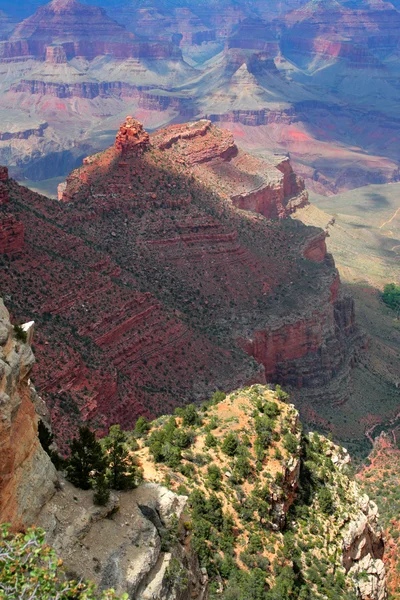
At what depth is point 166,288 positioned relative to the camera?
67938 millimetres

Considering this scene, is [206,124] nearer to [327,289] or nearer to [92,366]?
[327,289]

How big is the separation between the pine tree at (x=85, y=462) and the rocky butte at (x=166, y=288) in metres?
14.3

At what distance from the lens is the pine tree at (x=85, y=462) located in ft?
82.7

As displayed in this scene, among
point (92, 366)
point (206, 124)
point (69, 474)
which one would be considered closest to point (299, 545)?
point (69, 474)

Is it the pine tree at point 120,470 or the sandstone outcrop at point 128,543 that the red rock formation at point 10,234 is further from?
the sandstone outcrop at point 128,543

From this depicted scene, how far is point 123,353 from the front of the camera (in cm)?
5447

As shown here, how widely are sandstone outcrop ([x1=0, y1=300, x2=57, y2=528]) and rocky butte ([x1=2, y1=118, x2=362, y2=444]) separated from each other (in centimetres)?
1856

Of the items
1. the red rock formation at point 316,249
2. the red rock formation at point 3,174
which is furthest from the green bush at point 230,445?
the red rock formation at point 316,249

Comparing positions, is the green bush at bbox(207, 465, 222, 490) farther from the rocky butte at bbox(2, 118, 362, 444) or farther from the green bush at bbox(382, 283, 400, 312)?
the green bush at bbox(382, 283, 400, 312)

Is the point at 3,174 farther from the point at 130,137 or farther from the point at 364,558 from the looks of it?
the point at 364,558

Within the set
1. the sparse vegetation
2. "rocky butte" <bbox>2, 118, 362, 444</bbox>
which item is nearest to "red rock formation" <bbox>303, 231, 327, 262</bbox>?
"rocky butte" <bbox>2, 118, 362, 444</bbox>

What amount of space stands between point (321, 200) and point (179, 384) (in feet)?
427

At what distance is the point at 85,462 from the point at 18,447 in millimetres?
4812

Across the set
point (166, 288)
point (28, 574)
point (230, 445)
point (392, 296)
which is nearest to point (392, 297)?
point (392, 296)
